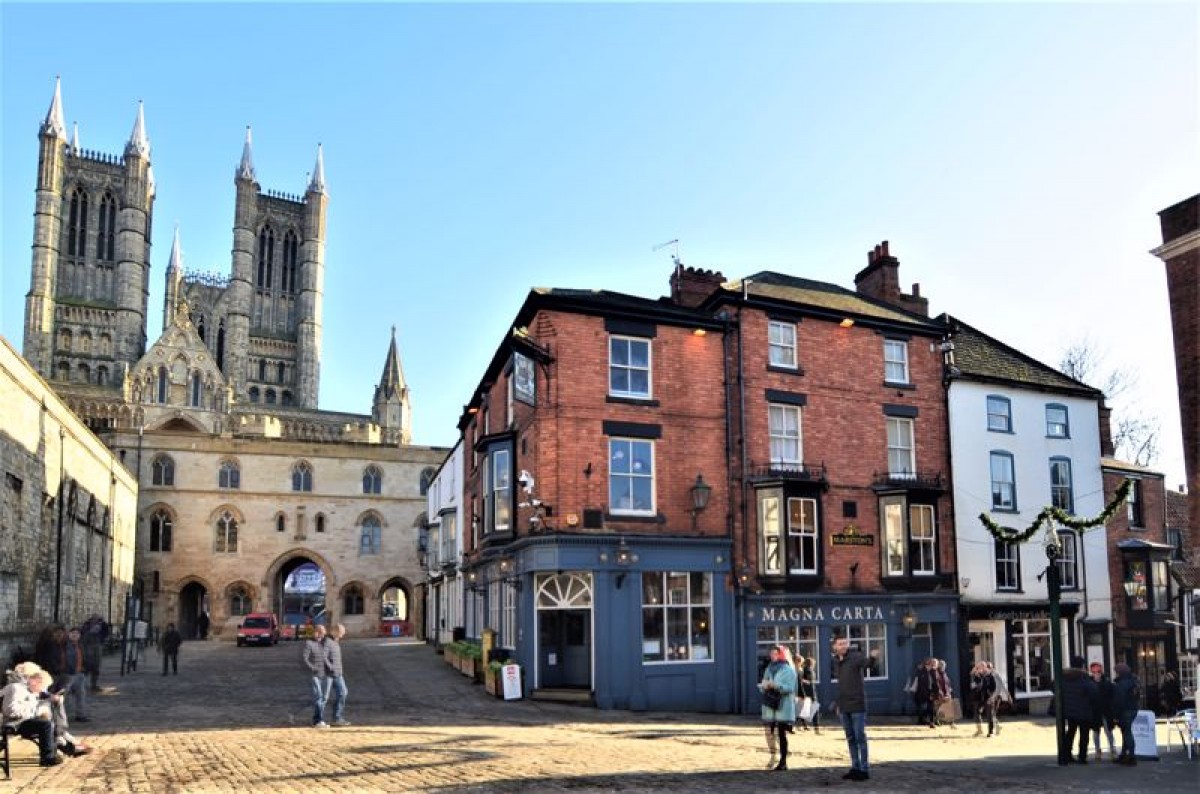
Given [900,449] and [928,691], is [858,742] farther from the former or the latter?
[900,449]

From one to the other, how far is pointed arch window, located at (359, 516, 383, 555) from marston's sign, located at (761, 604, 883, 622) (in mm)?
43611

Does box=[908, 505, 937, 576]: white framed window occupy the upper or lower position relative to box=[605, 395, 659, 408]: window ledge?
lower

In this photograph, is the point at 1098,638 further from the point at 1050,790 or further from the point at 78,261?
the point at 78,261

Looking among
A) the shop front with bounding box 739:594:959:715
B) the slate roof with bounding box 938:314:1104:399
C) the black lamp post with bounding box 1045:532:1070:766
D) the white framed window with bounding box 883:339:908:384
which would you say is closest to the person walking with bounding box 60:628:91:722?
the shop front with bounding box 739:594:959:715

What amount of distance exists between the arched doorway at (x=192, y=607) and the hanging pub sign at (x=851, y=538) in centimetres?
4661

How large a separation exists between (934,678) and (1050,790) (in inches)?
408

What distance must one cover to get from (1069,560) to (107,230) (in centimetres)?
10880

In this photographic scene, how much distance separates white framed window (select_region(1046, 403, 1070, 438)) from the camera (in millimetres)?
29719

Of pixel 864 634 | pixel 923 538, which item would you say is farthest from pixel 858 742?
pixel 923 538

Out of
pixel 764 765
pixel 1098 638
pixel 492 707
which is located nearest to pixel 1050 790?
pixel 764 765

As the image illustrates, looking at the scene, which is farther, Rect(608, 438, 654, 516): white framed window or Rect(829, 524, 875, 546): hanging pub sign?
Rect(829, 524, 875, 546): hanging pub sign

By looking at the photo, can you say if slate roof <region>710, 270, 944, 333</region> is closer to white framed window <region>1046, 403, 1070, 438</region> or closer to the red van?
white framed window <region>1046, 403, 1070, 438</region>

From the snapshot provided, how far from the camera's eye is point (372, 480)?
6362cm

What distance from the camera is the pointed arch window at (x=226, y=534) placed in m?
59.9
